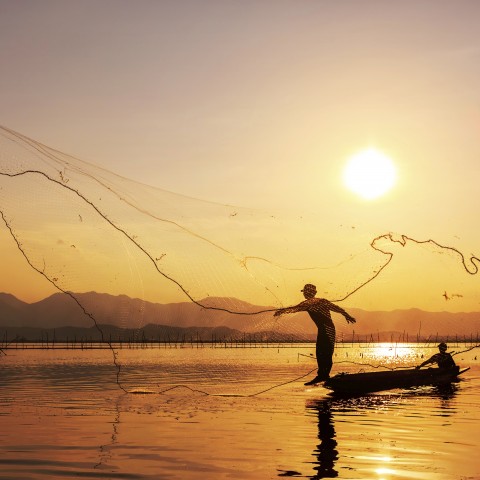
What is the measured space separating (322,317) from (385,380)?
7674mm

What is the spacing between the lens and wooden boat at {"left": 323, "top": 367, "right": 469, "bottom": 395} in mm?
32750

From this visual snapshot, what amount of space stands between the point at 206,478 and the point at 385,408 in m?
15.1

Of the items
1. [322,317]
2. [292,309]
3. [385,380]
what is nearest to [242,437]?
[292,309]

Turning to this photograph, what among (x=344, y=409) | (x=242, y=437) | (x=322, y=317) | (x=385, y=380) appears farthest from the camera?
(x=385, y=380)

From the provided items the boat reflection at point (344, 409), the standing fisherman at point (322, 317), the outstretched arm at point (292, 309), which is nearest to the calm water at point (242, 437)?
the boat reflection at point (344, 409)

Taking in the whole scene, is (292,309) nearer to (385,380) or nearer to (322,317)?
(322,317)

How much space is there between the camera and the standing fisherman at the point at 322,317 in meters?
28.9

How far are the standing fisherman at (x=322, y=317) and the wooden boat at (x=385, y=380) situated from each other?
1.08 metres

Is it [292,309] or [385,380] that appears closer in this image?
[292,309]

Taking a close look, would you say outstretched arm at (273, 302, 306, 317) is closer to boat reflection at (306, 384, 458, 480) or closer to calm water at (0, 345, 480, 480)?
calm water at (0, 345, 480, 480)

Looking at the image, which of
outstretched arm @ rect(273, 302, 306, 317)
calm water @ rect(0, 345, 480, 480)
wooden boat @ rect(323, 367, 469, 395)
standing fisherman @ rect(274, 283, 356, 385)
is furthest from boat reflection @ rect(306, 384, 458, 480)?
outstretched arm @ rect(273, 302, 306, 317)

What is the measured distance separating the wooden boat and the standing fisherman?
1.08m

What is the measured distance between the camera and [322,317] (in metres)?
29.9

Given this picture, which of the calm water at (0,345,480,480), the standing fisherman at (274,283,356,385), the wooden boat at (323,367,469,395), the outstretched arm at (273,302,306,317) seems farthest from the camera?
the wooden boat at (323,367,469,395)
